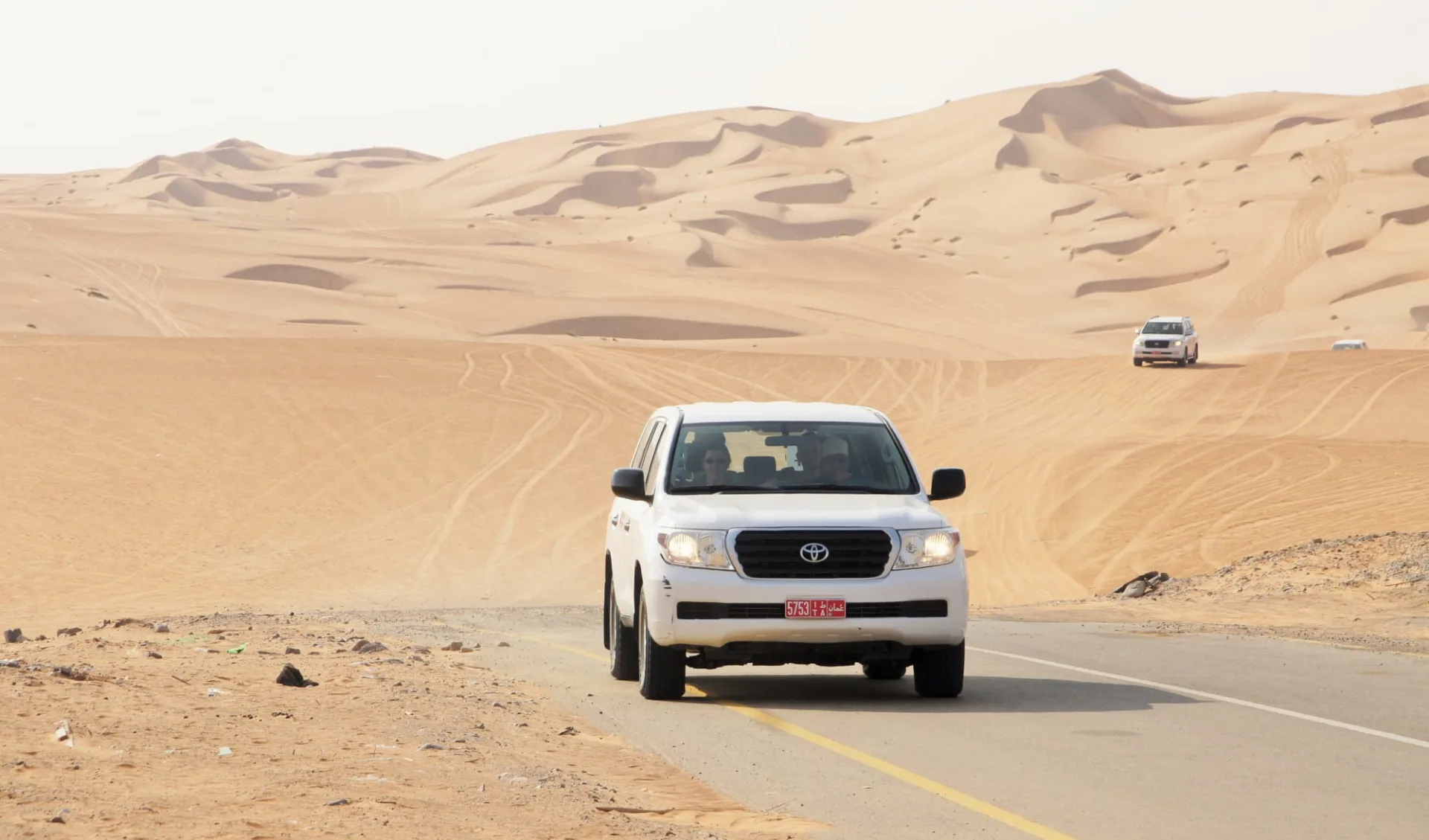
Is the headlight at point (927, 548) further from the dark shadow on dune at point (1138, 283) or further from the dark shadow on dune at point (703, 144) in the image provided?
the dark shadow on dune at point (703, 144)

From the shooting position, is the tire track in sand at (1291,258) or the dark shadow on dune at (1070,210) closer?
the tire track in sand at (1291,258)

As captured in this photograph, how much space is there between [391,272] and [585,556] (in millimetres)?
54285

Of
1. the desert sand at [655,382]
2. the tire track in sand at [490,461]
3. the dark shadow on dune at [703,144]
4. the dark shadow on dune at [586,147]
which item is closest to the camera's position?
the desert sand at [655,382]

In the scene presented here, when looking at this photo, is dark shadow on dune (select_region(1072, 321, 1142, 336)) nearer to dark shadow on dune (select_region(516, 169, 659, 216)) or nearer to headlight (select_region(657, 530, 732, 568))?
dark shadow on dune (select_region(516, 169, 659, 216))

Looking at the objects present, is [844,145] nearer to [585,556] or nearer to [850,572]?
[585,556]

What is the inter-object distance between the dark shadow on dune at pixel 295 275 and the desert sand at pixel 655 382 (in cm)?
22

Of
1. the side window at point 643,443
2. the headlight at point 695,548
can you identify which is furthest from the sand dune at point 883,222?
the headlight at point 695,548

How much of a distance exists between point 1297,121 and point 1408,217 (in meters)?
63.7

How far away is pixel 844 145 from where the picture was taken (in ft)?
568

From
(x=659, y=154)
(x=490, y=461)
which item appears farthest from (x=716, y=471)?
(x=659, y=154)

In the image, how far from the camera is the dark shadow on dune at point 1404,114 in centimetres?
13939

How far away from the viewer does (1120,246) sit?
101875 mm

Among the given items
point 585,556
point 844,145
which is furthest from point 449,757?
point 844,145

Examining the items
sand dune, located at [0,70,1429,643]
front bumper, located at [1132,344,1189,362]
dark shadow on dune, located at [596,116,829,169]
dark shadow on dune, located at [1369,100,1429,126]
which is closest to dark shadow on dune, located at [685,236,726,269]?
sand dune, located at [0,70,1429,643]
